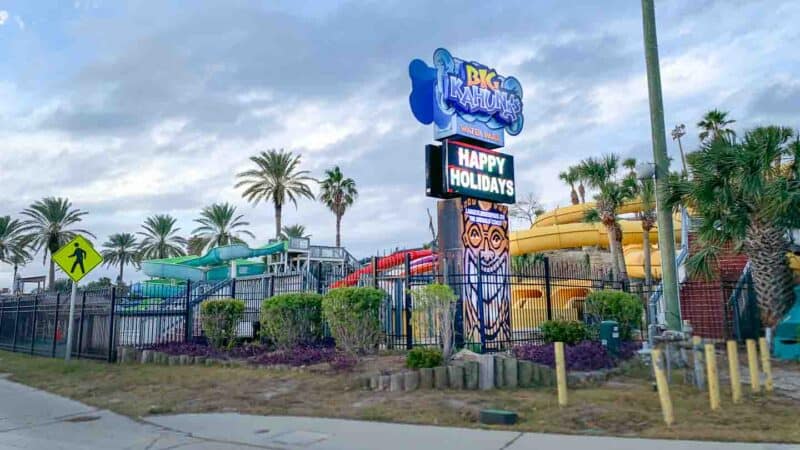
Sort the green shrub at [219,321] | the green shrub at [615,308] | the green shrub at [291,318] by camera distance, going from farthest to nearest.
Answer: the green shrub at [219,321], the green shrub at [615,308], the green shrub at [291,318]

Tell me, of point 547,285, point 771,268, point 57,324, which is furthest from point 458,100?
point 57,324

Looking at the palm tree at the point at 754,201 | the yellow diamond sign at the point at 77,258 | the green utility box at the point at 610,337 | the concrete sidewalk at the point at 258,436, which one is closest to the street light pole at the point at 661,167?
the green utility box at the point at 610,337

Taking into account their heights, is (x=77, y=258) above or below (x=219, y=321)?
above

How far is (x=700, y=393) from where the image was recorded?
1073 centimetres

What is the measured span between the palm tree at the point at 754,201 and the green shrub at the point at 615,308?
2392 millimetres

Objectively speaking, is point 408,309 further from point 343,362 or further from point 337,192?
point 337,192

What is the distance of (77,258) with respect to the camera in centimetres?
1725

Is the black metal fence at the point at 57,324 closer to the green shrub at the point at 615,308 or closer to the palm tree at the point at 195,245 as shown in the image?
the green shrub at the point at 615,308

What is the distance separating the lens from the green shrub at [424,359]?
11.8 meters

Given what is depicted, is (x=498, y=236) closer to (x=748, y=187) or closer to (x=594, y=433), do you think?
(x=748, y=187)

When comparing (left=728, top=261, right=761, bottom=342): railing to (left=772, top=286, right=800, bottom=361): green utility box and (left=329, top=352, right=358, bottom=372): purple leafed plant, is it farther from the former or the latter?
(left=329, top=352, right=358, bottom=372): purple leafed plant

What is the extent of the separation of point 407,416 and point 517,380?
3.16 meters

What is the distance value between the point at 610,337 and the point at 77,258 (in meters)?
14.1

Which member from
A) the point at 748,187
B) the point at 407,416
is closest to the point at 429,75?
the point at 748,187
